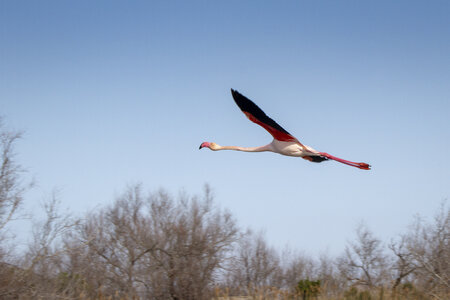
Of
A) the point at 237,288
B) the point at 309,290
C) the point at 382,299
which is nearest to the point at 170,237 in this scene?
the point at 237,288

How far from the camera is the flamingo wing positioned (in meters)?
8.87

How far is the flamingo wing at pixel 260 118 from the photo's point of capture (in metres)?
8.87

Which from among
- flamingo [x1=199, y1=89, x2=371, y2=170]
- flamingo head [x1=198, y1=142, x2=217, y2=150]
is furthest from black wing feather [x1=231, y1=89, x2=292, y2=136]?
flamingo head [x1=198, y1=142, x2=217, y2=150]

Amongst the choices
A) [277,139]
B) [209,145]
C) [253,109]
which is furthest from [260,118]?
[209,145]

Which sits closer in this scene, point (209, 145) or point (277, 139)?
point (277, 139)

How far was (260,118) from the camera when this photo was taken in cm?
902

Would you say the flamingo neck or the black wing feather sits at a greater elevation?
the black wing feather

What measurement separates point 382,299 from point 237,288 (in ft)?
36.8

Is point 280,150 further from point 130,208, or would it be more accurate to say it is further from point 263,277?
point 263,277

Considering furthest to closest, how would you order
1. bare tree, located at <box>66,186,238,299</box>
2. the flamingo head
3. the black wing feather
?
1. bare tree, located at <box>66,186,238,299</box>
2. the flamingo head
3. the black wing feather

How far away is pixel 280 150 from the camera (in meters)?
9.16

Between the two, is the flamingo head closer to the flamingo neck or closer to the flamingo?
the flamingo neck

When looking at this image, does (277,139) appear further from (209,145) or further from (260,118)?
(209,145)

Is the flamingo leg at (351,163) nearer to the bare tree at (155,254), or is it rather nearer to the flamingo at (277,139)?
the flamingo at (277,139)
